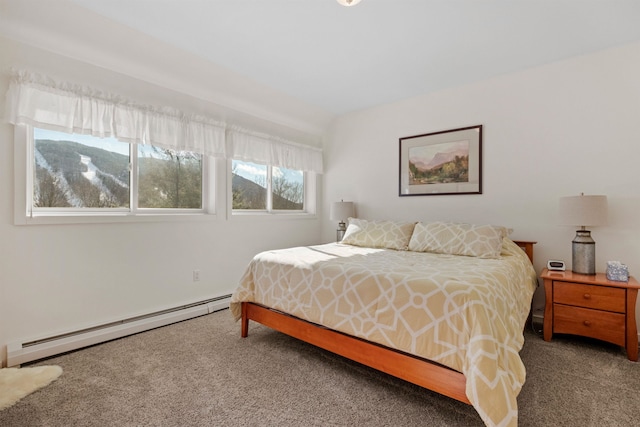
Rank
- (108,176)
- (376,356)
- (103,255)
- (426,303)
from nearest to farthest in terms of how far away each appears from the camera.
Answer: (426,303)
(376,356)
(103,255)
(108,176)

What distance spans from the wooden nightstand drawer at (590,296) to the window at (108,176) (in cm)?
339

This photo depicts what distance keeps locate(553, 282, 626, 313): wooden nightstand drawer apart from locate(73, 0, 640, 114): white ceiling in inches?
77.1

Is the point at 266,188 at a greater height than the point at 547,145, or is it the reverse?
the point at 547,145

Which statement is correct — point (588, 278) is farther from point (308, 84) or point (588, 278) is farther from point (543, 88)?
point (308, 84)

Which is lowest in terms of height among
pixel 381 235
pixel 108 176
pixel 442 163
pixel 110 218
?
pixel 381 235

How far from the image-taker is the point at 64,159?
2.36 metres

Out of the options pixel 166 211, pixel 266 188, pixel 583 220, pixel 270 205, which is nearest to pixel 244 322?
pixel 166 211

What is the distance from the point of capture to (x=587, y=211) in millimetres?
2402

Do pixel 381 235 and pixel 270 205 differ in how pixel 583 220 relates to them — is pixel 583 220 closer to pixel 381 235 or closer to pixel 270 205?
pixel 381 235

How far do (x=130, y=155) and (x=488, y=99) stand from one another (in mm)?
3537

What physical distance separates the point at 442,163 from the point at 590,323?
6.35ft

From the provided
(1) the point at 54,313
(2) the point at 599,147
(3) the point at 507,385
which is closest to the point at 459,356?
(3) the point at 507,385

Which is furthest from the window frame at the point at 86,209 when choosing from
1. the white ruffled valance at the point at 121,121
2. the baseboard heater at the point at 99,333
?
the baseboard heater at the point at 99,333

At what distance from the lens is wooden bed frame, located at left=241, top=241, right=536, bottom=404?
4.90ft
